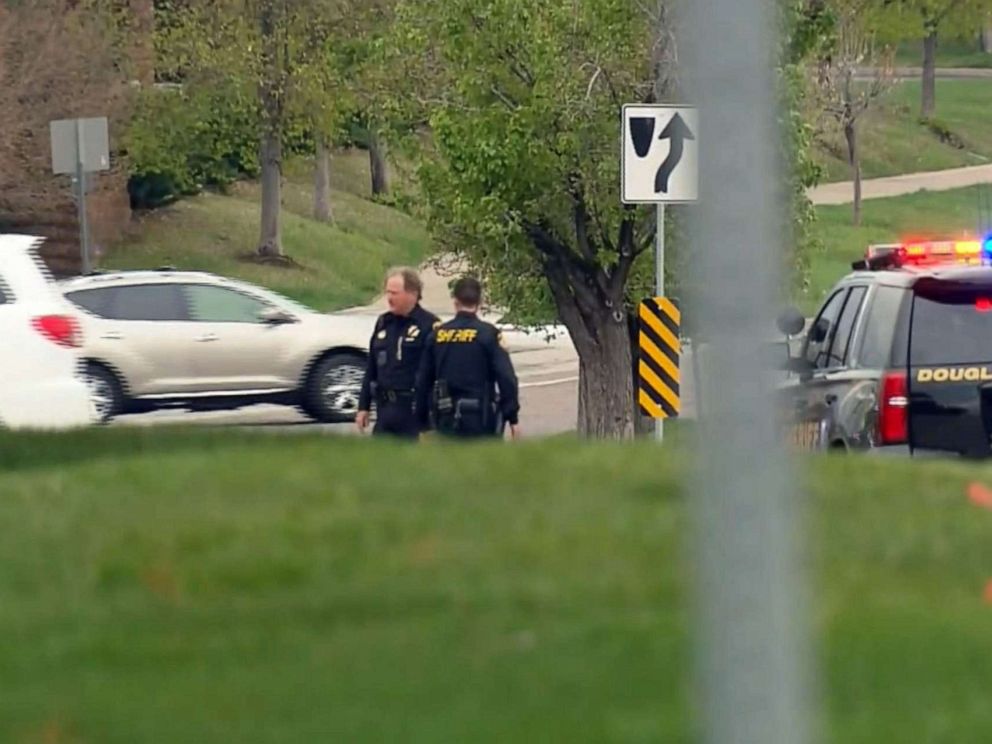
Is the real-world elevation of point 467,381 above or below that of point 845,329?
below

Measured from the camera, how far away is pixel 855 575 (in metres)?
6.43

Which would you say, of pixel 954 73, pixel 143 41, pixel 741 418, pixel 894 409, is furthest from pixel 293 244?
pixel 954 73

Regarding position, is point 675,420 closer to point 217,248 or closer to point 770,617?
point 770,617

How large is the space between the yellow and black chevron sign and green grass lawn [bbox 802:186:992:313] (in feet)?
87.8

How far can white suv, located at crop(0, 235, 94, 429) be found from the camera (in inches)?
523

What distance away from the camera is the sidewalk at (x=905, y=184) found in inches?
2280

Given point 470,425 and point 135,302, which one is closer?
point 470,425

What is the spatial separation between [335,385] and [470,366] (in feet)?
25.3

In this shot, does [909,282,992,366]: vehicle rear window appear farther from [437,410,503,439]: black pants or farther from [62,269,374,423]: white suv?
[62,269,374,423]: white suv

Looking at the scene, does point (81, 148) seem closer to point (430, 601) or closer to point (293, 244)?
point (293, 244)

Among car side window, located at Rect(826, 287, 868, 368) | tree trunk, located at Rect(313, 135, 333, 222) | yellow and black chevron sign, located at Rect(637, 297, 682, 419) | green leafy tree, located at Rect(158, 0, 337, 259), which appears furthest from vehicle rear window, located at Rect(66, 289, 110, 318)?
tree trunk, located at Rect(313, 135, 333, 222)

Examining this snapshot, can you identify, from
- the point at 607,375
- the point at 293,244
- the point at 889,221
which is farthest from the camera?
the point at 889,221

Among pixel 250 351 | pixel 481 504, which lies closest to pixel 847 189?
pixel 250 351

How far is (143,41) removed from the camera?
1551 inches
